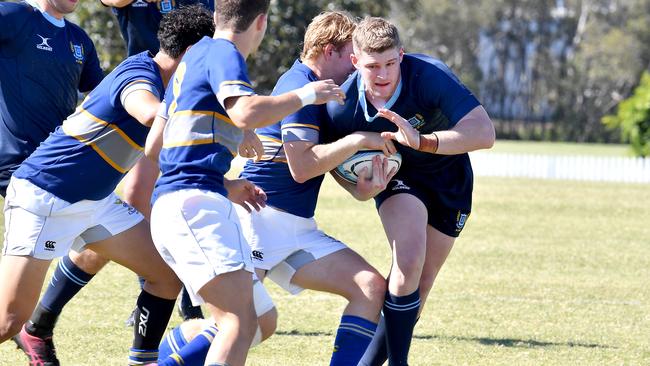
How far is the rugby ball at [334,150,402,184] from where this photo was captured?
5.15m

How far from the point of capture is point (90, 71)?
6207 millimetres

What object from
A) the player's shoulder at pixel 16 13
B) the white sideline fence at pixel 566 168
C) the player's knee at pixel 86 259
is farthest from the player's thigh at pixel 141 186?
the white sideline fence at pixel 566 168

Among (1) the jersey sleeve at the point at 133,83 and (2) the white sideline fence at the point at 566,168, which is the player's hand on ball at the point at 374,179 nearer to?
(1) the jersey sleeve at the point at 133,83

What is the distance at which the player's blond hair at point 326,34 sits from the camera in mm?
5270

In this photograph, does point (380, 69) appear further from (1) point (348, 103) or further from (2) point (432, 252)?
(2) point (432, 252)

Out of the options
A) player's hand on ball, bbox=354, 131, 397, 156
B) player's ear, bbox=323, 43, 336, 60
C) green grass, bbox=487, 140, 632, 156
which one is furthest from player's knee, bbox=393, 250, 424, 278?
green grass, bbox=487, 140, 632, 156

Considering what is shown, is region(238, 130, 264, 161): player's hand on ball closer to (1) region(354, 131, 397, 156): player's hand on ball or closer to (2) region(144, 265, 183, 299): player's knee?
(1) region(354, 131, 397, 156): player's hand on ball

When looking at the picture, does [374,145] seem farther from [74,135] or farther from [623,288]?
[623,288]

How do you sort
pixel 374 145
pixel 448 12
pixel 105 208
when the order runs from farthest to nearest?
pixel 448 12, pixel 105 208, pixel 374 145

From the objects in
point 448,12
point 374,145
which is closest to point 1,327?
point 374,145

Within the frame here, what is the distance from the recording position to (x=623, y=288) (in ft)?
31.5

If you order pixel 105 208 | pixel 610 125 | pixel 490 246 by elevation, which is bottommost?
pixel 610 125

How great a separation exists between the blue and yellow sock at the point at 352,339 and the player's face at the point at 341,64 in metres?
1.24

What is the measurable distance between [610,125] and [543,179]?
339 cm
